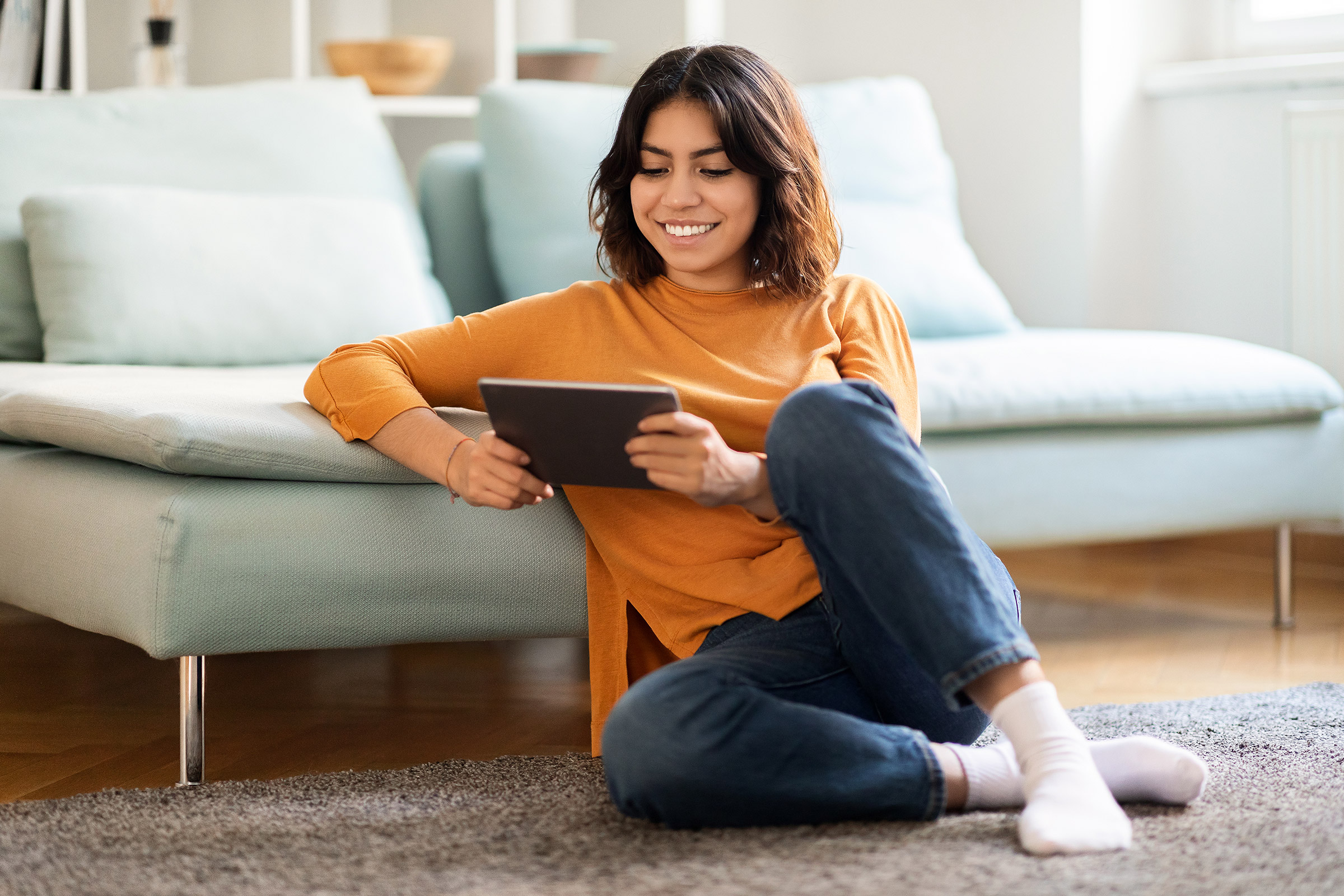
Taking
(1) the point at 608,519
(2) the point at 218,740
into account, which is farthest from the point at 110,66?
(1) the point at 608,519

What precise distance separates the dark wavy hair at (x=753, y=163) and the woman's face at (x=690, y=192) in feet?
0.04

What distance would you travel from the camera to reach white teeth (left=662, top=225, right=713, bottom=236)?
1.37m

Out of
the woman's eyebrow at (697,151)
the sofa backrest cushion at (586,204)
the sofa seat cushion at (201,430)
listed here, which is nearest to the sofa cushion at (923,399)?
the sofa seat cushion at (201,430)

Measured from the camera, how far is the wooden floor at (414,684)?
158 centimetres

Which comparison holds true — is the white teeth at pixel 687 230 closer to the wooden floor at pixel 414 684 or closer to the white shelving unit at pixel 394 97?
the wooden floor at pixel 414 684

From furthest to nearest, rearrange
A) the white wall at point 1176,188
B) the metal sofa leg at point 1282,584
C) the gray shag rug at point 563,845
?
the white wall at point 1176,188 < the metal sofa leg at point 1282,584 < the gray shag rug at point 563,845

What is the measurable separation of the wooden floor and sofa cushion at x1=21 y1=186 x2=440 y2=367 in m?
0.45

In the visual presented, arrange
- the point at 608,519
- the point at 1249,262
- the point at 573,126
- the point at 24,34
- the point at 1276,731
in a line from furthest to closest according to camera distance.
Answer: the point at 1249,262
the point at 24,34
the point at 573,126
the point at 1276,731
the point at 608,519

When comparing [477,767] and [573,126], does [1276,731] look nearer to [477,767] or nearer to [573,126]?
[477,767]

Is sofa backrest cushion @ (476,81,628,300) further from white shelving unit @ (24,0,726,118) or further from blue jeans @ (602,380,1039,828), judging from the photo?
blue jeans @ (602,380,1039,828)

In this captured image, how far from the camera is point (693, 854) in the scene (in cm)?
112

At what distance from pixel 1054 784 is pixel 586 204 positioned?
1.40 m

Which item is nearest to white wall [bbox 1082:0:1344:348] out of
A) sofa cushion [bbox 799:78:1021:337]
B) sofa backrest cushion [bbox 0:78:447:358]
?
sofa cushion [bbox 799:78:1021:337]

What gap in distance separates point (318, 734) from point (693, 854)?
70 cm
